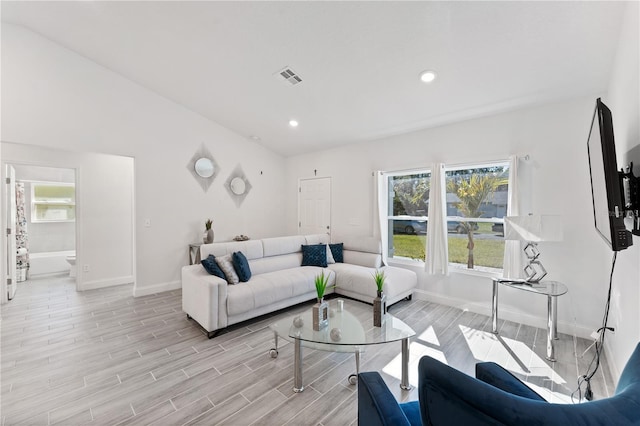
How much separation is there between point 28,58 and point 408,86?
4700mm

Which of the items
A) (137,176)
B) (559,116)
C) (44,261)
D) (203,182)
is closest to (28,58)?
(137,176)

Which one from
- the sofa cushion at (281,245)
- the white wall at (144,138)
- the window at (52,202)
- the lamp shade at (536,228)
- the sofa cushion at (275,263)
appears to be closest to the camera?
the lamp shade at (536,228)

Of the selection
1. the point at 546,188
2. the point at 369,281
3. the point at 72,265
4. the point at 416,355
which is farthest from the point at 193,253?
the point at 546,188

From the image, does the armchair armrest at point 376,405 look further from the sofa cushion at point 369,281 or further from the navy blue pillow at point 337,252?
the navy blue pillow at point 337,252

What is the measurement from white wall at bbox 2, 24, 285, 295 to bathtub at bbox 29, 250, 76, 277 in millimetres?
3019

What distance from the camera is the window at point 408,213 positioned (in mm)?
4254

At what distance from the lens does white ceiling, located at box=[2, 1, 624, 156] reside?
7.14 ft

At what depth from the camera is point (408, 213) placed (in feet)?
14.6

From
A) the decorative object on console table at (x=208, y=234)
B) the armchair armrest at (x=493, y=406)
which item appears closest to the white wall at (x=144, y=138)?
the decorative object on console table at (x=208, y=234)

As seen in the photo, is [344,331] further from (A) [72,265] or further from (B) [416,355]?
(A) [72,265]

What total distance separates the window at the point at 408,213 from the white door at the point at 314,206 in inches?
51.6

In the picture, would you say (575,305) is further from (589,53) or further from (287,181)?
(287,181)

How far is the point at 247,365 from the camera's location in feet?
7.71

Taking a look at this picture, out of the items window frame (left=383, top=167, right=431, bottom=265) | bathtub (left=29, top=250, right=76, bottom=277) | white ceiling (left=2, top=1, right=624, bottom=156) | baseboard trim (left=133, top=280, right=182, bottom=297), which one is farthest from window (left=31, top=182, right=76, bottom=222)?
window frame (left=383, top=167, right=431, bottom=265)
